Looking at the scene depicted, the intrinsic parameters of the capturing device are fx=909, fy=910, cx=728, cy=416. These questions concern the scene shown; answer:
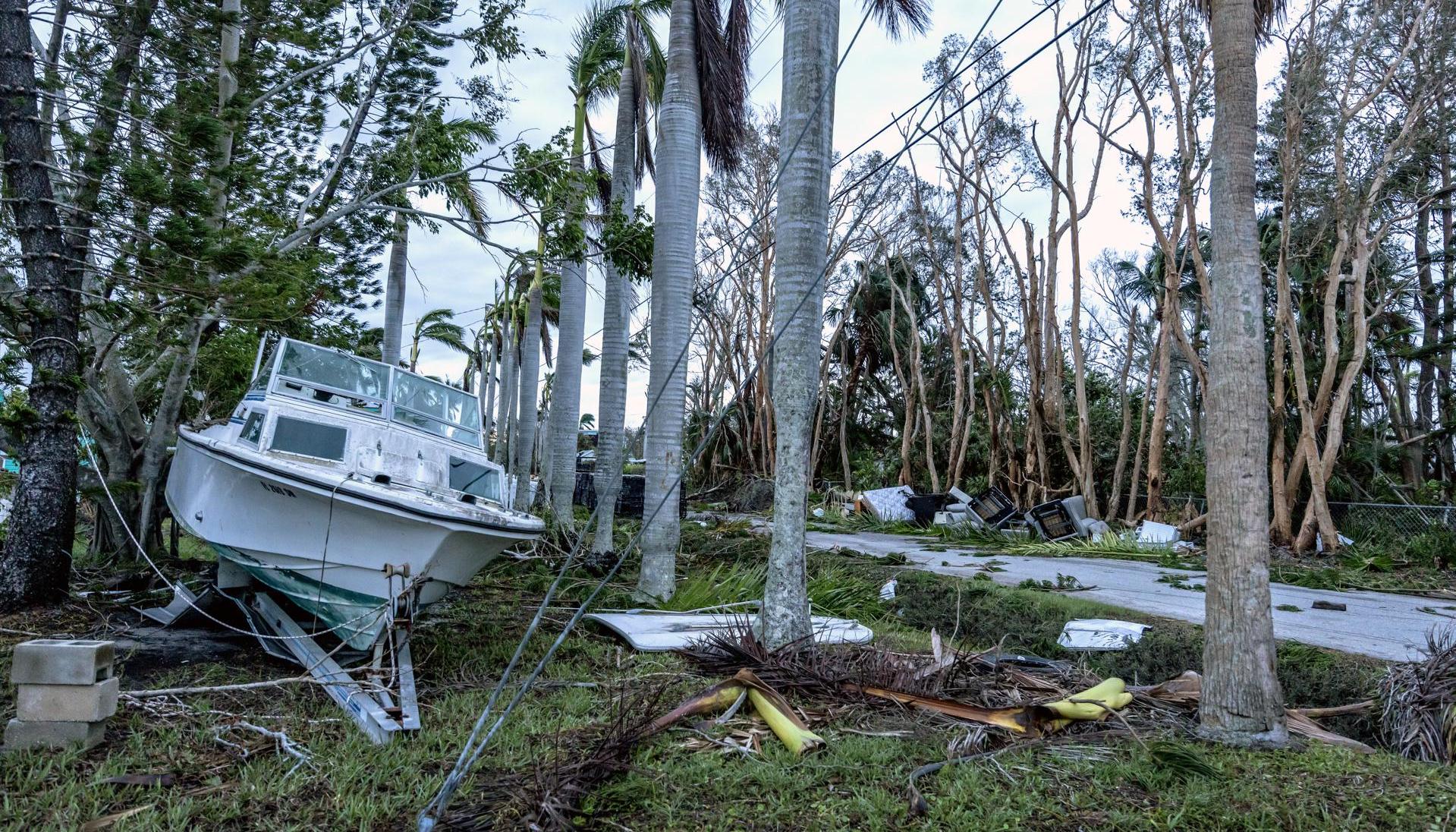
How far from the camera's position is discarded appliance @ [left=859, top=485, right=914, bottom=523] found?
980 inches

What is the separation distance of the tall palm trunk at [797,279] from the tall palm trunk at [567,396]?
7.26 m

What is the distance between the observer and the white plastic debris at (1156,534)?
17828 millimetres

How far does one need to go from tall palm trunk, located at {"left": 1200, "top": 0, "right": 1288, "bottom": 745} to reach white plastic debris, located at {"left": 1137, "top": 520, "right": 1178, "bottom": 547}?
13907mm

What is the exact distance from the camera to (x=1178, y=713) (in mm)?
5328

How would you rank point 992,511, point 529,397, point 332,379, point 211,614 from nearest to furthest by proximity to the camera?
point 211,614, point 332,379, point 529,397, point 992,511

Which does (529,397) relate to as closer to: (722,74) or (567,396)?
(567,396)

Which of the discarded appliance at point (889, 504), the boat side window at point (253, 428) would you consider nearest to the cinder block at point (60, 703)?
the boat side window at point (253, 428)

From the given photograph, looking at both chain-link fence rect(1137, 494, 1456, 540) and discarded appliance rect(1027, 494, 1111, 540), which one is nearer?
chain-link fence rect(1137, 494, 1456, 540)

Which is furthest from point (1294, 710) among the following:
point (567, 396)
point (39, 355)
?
Answer: point (567, 396)

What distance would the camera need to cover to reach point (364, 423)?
28.1ft

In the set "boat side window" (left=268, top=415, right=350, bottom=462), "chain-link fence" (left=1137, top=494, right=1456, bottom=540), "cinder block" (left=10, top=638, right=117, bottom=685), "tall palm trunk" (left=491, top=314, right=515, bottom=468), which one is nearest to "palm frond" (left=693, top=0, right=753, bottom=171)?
"boat side window" (left=268, top=415, right=350, bottom=462)

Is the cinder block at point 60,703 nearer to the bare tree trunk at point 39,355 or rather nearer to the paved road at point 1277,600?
the bare tree trunk at point 39,355

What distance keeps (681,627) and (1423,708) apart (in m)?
5.21

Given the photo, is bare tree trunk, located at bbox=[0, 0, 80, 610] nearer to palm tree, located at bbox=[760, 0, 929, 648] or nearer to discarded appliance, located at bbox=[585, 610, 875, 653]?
discarded appliance, located at bbox=[585, 610, 875, 653]
